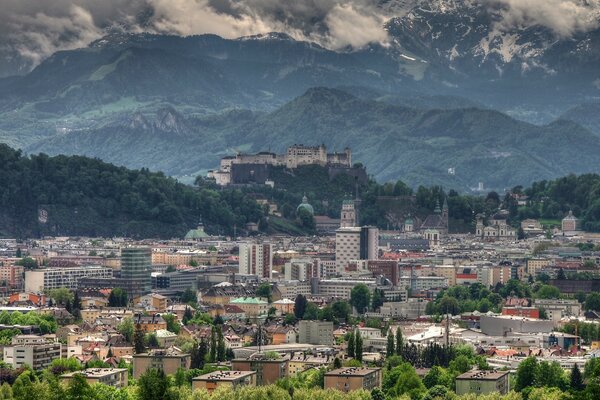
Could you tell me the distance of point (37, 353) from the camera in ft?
245

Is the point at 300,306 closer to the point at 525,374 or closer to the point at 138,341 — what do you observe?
the point at 138,341

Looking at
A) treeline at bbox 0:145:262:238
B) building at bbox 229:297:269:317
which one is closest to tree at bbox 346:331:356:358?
building at bbox 229:297:269:317

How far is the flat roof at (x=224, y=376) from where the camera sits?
223 feet

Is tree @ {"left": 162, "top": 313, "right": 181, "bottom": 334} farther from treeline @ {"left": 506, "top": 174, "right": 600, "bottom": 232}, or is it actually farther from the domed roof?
the domed roof

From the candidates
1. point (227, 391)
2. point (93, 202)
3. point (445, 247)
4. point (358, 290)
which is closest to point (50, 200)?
point (93, 202)

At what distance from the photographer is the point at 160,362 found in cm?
7338

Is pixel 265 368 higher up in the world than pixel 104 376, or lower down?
higher up

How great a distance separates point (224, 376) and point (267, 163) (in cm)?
10371

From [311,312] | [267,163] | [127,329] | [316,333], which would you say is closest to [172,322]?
[127,329]

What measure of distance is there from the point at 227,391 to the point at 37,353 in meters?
12.1

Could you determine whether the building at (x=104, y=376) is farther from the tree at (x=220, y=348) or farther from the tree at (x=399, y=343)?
the tree at (x=399, y=343)

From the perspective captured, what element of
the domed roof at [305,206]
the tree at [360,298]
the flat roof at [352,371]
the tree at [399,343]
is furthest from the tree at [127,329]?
the domed roof at [305,206]

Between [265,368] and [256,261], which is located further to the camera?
[256,261]

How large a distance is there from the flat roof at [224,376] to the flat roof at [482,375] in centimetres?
615
